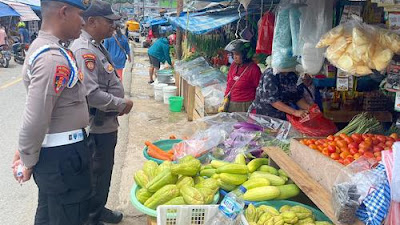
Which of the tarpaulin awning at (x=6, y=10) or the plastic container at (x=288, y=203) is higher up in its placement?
the tarpaulin awning at (x=6, y=10)

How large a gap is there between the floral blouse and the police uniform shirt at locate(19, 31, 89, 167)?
2.47m

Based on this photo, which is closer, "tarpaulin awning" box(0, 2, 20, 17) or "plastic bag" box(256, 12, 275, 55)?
"plastic bag" box(256, 12, 275, 55)

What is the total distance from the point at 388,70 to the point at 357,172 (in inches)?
39.6

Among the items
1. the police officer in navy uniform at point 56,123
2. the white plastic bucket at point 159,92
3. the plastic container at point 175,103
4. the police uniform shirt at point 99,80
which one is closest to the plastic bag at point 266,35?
the police uniform shirt at point 99,80

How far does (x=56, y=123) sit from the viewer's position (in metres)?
2.33

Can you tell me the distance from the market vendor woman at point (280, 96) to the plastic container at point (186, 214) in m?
1.95

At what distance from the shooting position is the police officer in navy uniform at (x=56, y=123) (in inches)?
84.4

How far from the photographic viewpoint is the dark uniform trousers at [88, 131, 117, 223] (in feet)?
11.1

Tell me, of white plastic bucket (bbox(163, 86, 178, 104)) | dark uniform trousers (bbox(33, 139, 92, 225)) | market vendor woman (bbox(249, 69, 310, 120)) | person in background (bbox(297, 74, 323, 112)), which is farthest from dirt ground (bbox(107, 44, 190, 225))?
person in background (bbox(297, 74, 323, 112))

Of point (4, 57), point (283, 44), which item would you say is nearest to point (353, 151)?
point (283, 44)

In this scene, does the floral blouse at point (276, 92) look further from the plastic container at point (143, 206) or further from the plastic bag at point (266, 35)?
the plastic container at point (143, 206)

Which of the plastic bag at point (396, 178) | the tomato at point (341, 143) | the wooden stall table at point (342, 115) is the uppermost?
the plastic bag at point (396, 178)

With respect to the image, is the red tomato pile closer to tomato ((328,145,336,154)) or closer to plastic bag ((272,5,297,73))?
tomato ((328,145,336,154))

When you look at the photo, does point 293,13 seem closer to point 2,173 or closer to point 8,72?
point 2,173
